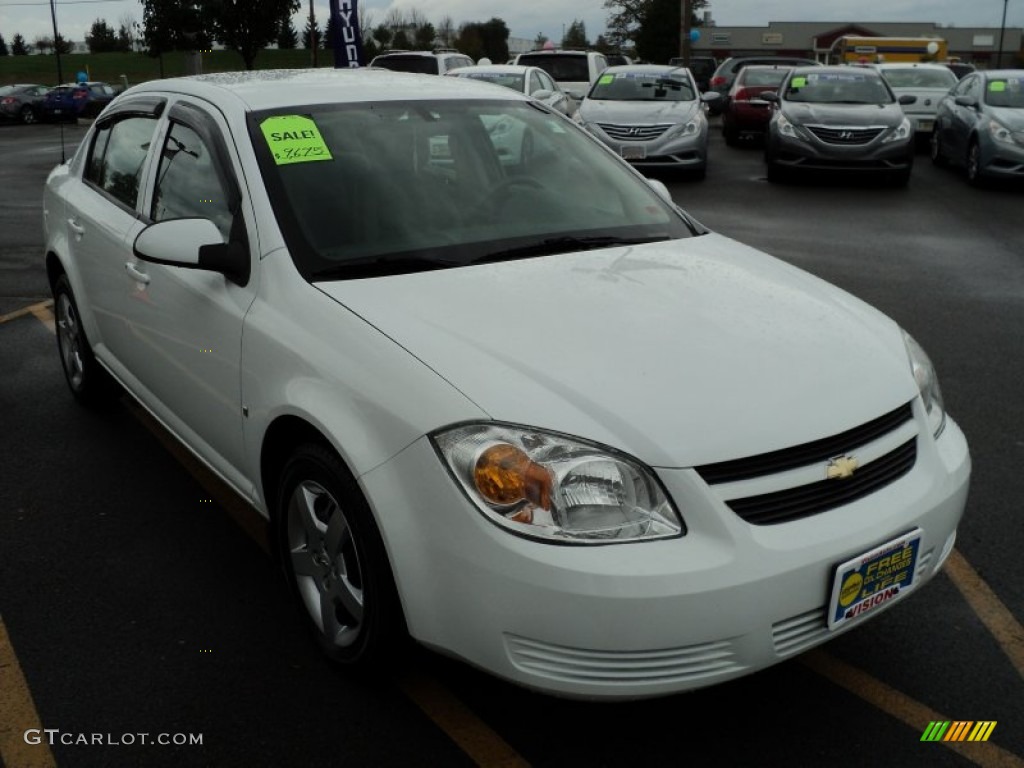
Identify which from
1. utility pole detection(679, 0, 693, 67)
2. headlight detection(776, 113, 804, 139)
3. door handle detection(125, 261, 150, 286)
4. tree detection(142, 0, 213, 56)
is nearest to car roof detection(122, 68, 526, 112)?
door handle detection(125, 261, 150, 286)

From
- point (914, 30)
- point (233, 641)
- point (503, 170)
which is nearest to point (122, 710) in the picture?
point (233, 641)

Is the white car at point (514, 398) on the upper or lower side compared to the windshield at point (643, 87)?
lower

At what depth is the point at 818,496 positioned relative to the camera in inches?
100

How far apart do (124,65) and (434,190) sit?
91048 millimetres

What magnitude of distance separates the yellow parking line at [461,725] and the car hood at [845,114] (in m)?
12.5

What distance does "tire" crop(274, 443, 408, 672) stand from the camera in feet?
8.84

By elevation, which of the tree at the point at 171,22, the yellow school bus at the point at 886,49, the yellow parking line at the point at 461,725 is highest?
the tree at the point at 171,22

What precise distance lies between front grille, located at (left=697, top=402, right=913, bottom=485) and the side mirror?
1.62m

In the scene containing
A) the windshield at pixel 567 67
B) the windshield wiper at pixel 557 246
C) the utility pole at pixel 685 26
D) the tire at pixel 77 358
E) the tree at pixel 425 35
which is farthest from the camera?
the tree at pixel 425 35

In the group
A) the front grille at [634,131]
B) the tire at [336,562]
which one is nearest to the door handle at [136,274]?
the tire at [336,562]

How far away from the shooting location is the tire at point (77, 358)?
529 centimetres

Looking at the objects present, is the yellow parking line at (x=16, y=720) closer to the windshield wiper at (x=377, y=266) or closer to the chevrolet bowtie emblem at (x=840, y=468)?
the windshield wiper at (x=377, y=266)

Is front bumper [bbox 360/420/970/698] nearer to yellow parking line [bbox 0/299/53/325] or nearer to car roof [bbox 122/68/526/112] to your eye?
car roof [bbox 122/68/526/112]

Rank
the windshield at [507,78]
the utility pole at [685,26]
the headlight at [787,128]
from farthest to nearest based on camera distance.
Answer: the utility pole at [685,26], the windshield at [507,78], the headlight at [787,128]
